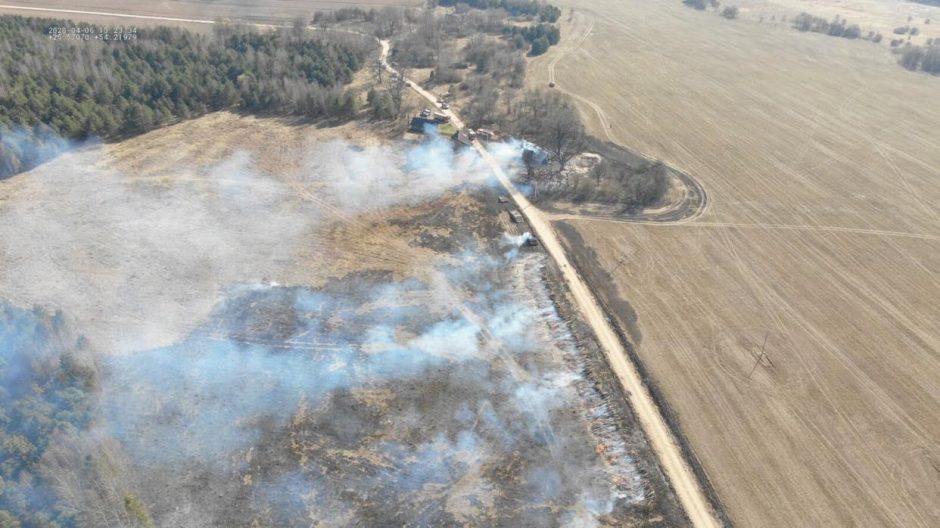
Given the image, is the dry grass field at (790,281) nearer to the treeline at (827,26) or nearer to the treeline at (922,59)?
the treeline at (922,59)

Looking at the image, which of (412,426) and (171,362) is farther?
(171,362)

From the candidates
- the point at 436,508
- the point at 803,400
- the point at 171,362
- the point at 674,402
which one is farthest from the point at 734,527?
the point at 171,362

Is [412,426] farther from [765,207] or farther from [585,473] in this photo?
[765,207]

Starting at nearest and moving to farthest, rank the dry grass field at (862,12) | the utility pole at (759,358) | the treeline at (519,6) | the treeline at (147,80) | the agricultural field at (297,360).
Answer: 1. the agricultural field at (297,360)
2. the utility pole at (759,358)
3. the treeline at (147,80)
4. the treeline at (519,6)
5. the dry grass field at (862,12)

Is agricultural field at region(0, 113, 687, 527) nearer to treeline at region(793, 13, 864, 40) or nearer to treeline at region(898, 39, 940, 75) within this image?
treeline at region(898, 39, 940, 75)

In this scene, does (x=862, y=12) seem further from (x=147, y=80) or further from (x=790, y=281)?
(x=147, y=80)
